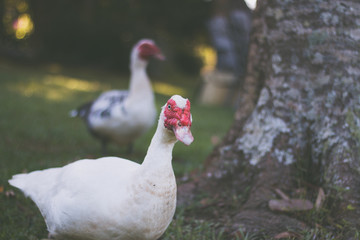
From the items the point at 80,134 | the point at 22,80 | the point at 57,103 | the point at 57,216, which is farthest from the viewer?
the point at 22,80

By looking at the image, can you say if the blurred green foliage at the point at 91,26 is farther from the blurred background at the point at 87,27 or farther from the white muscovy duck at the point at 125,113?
the white muscovy duck at the point at 125,113

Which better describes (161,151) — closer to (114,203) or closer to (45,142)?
(114,203)

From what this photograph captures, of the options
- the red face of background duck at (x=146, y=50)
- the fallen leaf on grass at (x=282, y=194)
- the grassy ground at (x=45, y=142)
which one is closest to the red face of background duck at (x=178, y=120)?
the grassy ground at (x=45, y=142)

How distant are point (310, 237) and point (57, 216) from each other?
1473 millimetres

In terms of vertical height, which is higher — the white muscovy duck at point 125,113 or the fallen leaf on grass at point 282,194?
the white muscovy duck at point 125,113

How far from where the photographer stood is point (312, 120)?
268 centimetres

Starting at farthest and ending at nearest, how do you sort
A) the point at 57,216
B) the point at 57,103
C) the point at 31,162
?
1. the point at 57,103
2. the point at 31,162
3. the point at 57,216

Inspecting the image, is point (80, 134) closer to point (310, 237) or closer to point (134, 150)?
point (134, 150)

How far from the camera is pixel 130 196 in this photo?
187 centimetres

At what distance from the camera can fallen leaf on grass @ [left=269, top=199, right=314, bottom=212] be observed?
2.43 meters

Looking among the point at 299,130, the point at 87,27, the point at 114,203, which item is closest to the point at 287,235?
the point at 299,130

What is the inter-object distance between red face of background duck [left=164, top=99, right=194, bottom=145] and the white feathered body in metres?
0.25

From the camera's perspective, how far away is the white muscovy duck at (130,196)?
1845 mm

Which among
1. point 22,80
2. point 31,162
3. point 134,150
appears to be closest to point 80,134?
point 134,150
